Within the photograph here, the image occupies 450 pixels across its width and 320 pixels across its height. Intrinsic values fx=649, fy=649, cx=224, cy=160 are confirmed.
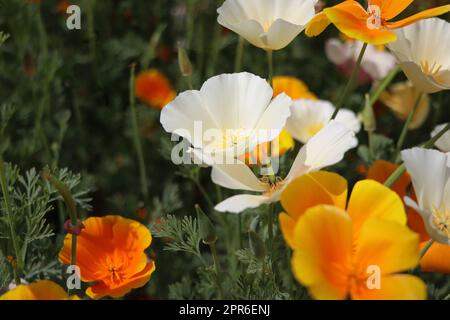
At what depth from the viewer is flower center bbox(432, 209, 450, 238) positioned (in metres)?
0.86

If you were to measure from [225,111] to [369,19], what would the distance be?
9.3 inches

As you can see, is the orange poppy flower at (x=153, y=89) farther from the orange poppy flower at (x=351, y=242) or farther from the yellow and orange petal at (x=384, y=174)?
the orange poppy flower at (x=351, y=242)

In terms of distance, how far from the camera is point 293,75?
5.89 feet

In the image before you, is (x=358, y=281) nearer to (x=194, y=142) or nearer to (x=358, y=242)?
(x=358, y=242)

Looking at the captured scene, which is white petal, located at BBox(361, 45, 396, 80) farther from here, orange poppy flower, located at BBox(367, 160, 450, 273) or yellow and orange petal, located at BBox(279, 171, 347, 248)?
yellow and orange petal, located at BBox(279, 171, 347, 248)

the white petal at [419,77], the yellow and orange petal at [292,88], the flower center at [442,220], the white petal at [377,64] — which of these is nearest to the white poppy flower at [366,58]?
the white petal at [377,64]

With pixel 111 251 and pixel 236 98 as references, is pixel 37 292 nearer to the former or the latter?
pixel 111 251

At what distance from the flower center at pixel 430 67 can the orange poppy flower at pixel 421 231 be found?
0.16 meters

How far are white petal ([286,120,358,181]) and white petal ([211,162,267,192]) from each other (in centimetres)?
5

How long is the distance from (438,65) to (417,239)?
1.33 ft

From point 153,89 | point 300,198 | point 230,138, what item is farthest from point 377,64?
point 300,198

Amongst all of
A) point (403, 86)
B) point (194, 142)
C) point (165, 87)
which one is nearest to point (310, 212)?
point (194, 142)

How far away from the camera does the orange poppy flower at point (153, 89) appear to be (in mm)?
1701

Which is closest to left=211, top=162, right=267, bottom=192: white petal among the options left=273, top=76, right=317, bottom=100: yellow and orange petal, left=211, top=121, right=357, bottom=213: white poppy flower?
left=211, top=121, right=357, bottom=213: white poppy flower
